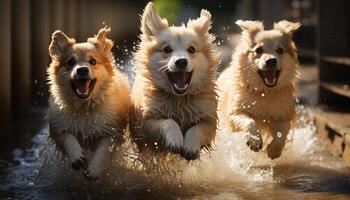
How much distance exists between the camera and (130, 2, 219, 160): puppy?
572cm

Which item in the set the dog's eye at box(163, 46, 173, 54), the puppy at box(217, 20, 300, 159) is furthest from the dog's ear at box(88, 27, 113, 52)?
the puppy at box(217, 20, 300, 159)

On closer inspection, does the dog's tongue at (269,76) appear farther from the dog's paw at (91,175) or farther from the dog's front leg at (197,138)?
the dog's paw at (91,175)

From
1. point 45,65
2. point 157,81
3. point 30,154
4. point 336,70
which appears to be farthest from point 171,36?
point 45,65

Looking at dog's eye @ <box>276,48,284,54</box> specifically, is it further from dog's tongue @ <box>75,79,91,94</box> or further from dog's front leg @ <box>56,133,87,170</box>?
dog's front leg @ <box>56,133,87,170</box>

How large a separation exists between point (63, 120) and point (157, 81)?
88cm

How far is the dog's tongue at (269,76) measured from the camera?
6762mm

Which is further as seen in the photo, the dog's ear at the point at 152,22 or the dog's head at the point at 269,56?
the dog's head at the point at 269,56

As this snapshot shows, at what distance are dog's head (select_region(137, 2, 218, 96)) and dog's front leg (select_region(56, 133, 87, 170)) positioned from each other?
895mm

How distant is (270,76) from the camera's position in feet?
22.3

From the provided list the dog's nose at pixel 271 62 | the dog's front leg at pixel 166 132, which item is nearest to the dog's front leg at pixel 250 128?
the dog's nose at pixel 271 62

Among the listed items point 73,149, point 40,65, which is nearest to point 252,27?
point 73,149

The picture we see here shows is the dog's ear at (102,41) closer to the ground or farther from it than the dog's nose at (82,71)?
farther from it

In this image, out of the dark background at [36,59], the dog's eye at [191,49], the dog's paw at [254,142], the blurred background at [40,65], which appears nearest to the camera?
the dog's eye at [191,49]

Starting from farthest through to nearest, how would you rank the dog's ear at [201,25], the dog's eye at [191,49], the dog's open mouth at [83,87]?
the dog's ear at [201,25], the dog's eye at [191,49], the dog's open mouth at [83,87]
